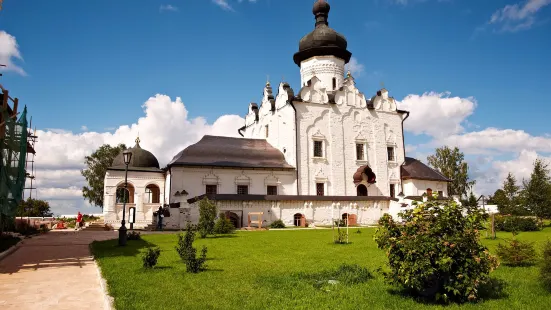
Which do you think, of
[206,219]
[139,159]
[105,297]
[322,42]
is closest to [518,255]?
[105,297]

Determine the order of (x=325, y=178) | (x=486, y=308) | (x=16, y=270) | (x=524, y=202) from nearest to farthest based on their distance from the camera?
(x=486, y=308)
(x=16, y=270)
(x=524, y=202)
(x=325, y=178)

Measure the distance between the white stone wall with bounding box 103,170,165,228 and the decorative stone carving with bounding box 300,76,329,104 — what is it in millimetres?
12375

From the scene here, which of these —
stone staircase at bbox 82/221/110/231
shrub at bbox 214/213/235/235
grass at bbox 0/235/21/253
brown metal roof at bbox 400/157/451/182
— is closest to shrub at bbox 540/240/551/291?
shrub at bbox 214/213/235/235

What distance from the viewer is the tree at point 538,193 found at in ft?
82.3

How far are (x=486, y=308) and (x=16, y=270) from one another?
9.72 meters

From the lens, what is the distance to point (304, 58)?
35875 mm

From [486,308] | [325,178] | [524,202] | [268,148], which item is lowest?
[486,308]

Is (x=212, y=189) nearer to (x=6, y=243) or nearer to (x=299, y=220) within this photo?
(x=299, y=220)

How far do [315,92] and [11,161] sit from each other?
21.4 meters

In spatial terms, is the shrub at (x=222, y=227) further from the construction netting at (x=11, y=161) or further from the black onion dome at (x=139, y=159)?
the black onion dome at (x=139, y=159)

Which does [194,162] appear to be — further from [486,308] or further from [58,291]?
[486,308]

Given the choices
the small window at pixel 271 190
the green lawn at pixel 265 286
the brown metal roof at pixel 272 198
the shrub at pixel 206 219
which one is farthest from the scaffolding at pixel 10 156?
the small window at pixel 271 190

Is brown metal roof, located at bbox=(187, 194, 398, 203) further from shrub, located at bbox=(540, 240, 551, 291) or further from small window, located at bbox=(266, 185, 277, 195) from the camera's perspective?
shrub, located at bbox=(540, 240, 551, 291)

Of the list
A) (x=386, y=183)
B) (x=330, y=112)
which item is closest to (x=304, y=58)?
(x=330, y=112)
